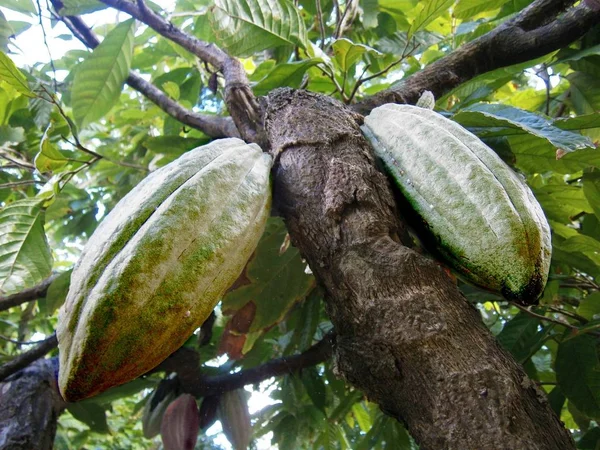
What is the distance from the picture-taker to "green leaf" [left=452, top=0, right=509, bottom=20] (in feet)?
5.42

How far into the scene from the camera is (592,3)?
4.12 feet

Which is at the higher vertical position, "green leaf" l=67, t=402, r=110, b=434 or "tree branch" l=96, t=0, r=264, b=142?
"tree branch" l=96, t=0, r=264, b=142

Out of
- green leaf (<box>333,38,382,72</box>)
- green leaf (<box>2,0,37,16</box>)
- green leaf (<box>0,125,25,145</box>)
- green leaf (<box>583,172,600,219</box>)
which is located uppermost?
green leaf (<box>2,0,37,16</box>)

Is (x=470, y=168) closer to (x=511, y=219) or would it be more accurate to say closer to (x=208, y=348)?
(x=511, y=219)

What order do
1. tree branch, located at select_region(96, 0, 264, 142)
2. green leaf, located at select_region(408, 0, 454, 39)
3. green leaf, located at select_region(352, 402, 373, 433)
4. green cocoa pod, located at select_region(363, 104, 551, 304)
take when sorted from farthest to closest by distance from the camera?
green leaf, located at select_region(352, 402, 373, 433)
green leaf, located at select_region(408, 0, 454, 39)
tree branch, located at select_region(96, 0, 264, 142)
green cocoa pod, located at select_region(363, 104, 551, 304)

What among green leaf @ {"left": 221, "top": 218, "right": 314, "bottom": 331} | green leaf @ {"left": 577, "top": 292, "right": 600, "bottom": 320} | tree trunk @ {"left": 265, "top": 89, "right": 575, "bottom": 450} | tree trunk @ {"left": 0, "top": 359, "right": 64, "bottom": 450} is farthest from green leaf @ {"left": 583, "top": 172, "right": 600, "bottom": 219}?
tree trunk @ {"left": 0, "top": 359, "right": 64, "bottom": 450}

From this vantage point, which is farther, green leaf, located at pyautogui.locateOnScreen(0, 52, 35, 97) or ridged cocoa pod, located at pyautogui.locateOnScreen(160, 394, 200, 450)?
ridged cocoa pod, located at pyautogui.locateOnScreen(160, 394, 200, 450)

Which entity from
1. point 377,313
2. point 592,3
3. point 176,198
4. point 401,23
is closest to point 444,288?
point 377,313

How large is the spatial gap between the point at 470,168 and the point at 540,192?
0.68 m

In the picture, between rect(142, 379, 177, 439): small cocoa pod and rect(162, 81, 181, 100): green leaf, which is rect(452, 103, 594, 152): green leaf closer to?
rect(162, 81, 181, 100): green leaf

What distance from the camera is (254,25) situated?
1379 mm

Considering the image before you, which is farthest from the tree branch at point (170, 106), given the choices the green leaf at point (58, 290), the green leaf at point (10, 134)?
the green leaf at point (58, 290)

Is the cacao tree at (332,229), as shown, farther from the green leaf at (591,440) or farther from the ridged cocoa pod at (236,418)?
the green leaf at (591,440)

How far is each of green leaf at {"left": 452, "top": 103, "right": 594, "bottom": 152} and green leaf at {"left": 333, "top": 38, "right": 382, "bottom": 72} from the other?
367 millimetres
